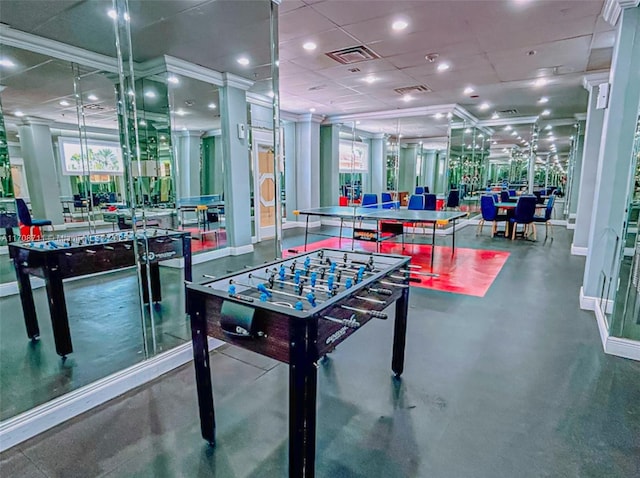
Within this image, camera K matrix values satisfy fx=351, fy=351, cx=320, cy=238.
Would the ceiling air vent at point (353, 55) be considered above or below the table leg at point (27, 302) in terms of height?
above

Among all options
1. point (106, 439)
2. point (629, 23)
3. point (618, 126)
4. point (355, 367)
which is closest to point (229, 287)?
point (106, 439)

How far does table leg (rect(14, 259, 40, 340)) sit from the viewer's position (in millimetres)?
2826

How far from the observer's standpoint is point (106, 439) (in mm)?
1887

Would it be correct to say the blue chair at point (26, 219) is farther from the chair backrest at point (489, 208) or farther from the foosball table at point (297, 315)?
the chair backrest at point (489, 208)

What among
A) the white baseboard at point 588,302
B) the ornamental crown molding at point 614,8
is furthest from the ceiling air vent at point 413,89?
the white baseboard at point 588,302

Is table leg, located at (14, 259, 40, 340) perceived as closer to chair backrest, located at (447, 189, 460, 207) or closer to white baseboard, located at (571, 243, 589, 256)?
white baseboard, located at (571, 243, 589, 256)

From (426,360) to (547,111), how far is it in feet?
28.7

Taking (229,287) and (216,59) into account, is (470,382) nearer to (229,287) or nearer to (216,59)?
(229,287)

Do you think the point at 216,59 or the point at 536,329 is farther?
the point at 216,59

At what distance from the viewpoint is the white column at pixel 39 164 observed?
2.53 meters

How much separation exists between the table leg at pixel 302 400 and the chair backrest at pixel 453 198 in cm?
951

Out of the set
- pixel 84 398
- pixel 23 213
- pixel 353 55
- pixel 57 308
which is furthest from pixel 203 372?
pixel 353 55

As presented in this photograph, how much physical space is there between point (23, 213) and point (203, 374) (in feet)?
6.63

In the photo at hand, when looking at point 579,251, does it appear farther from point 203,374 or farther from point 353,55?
point 203,374
